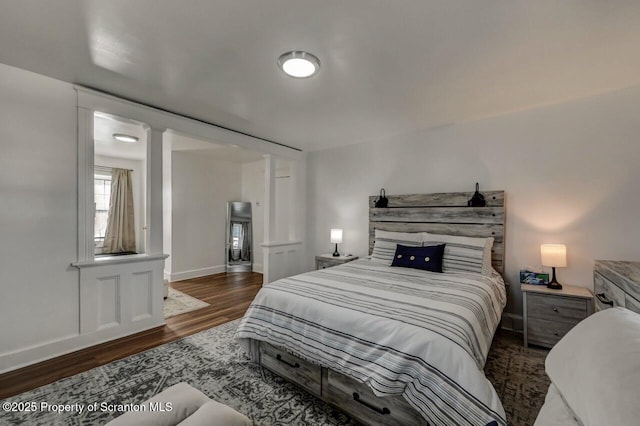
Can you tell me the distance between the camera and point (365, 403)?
1.65 metres

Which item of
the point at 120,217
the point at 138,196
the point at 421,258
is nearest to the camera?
the point at 421,258

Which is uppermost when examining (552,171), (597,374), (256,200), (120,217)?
(552,171)

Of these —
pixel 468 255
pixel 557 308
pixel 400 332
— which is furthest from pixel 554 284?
pixel 400 332

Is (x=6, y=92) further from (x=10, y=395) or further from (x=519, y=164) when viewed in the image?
(x=519, y=164)

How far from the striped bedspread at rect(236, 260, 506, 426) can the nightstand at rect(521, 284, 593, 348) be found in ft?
1.15

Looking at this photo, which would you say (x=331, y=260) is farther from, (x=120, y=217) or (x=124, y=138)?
(x=120, y=217)

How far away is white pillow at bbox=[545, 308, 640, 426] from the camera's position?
21.4 inches

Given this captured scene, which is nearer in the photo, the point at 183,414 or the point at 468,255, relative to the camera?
the point at 183,414

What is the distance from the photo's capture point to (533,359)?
246 cm

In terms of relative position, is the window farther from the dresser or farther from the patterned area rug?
the dresser

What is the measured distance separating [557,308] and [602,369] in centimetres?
255

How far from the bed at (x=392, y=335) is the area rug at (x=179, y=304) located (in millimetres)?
1835

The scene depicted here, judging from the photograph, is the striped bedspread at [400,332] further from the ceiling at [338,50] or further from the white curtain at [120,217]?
the white curtain at [120,217]

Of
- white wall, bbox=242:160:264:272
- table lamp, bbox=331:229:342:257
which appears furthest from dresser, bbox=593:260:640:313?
white wall, bbox=242:160:264:272
